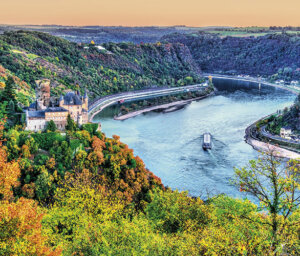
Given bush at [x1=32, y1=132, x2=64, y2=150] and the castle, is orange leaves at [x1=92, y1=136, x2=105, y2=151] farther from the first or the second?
bush at [x1=32, y1=132, x2=64, y2=150]

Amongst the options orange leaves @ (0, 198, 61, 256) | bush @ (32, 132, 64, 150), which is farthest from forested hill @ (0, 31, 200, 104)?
orange leaves @ (0, 198, 61, 256)

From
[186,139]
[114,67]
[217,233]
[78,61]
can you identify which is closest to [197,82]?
[114,67]

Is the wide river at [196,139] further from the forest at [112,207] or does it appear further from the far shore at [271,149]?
the forest at [112,207]

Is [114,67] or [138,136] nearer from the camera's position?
[138,136]

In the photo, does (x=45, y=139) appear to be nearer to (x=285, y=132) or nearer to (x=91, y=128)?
(x=91, y=128)

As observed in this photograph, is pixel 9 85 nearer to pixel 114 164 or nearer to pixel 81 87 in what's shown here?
pixel 114 164

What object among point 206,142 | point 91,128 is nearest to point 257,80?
point 206,142

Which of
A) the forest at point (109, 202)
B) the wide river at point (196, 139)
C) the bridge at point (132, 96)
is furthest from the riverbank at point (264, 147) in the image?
the bridge at point (132, 96)
